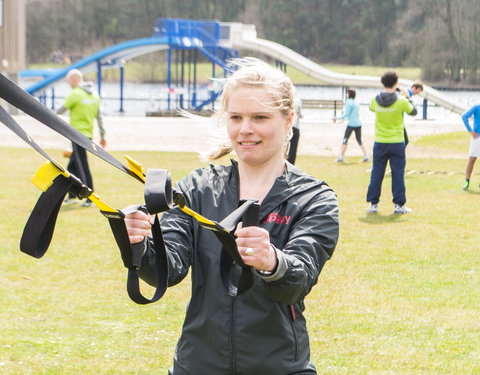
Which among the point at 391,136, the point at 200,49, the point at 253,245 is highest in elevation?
the point at 253,245

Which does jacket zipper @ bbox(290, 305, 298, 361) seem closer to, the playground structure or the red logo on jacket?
the red logo on jacket

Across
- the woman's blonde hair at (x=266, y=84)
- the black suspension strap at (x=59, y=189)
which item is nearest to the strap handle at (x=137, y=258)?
the black suspension strap at (x=59, y=189)

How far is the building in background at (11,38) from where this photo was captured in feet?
142

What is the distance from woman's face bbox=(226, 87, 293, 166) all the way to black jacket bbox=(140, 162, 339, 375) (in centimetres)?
12

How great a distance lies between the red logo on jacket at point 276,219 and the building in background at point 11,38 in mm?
41760

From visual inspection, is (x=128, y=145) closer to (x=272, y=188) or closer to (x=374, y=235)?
(x=374, y=235)

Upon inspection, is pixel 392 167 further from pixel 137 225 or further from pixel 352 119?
pixel 137 225

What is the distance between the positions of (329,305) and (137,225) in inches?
209

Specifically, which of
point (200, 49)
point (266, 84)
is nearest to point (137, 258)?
point (266, 84)

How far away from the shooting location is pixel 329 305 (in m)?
7.76

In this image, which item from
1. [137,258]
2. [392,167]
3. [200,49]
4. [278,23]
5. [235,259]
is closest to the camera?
[235,259]

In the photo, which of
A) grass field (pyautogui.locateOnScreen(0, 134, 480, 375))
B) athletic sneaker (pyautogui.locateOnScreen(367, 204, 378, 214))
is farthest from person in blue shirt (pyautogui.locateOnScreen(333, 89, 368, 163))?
grass field (pyautogui.locateOnScreen(0, 134, 480, 375))

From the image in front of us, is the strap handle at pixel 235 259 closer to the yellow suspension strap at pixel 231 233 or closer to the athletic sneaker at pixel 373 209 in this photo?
the yellow suspension strap at pixel 231 233

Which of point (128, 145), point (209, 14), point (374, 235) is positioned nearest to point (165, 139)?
point (128, 145)
